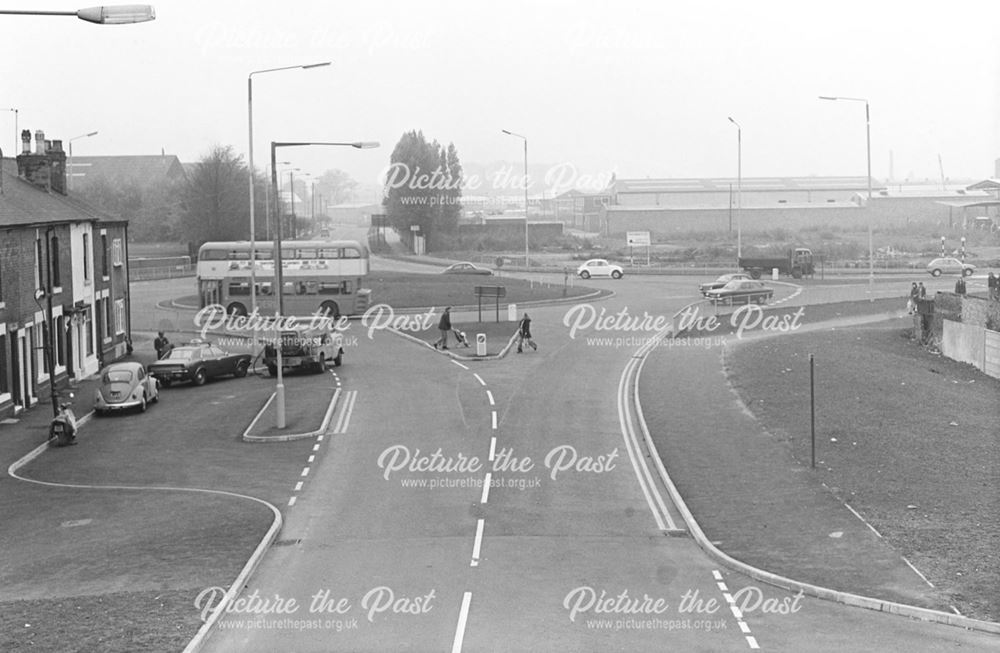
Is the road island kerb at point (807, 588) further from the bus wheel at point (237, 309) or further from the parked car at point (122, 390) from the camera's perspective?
the bus wheel at point (237, 309)

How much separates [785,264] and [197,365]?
159 feet

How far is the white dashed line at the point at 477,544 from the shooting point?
18.8 m

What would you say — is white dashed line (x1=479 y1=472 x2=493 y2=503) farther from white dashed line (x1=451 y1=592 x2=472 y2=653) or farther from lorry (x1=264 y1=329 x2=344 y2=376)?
lorry (x1=264 y1=329 x2=344 y2=376)

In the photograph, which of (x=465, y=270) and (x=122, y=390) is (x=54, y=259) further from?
(x=465, y=270)

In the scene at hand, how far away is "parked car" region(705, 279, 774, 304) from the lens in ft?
190

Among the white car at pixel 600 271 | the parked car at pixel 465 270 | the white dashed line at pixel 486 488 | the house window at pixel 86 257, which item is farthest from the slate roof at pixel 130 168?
the white dashed line at pixel 486 488

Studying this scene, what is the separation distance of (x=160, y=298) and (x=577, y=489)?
Answer: 54.0m

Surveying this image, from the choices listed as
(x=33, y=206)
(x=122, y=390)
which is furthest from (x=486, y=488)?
(x=33, y=206)

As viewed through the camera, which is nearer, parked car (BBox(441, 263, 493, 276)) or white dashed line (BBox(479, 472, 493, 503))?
white dashed line (BBox(479, 472, 493, 503))

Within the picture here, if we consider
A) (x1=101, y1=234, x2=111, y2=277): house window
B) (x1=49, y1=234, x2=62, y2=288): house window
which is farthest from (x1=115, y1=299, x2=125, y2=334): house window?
(x1=49, y1=234, x2=62, y2=288): house window

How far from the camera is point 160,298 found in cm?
7300

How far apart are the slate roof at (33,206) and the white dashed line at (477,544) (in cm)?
1955

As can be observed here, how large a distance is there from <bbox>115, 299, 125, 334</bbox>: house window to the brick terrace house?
8 centimetres

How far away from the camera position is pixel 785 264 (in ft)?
256
